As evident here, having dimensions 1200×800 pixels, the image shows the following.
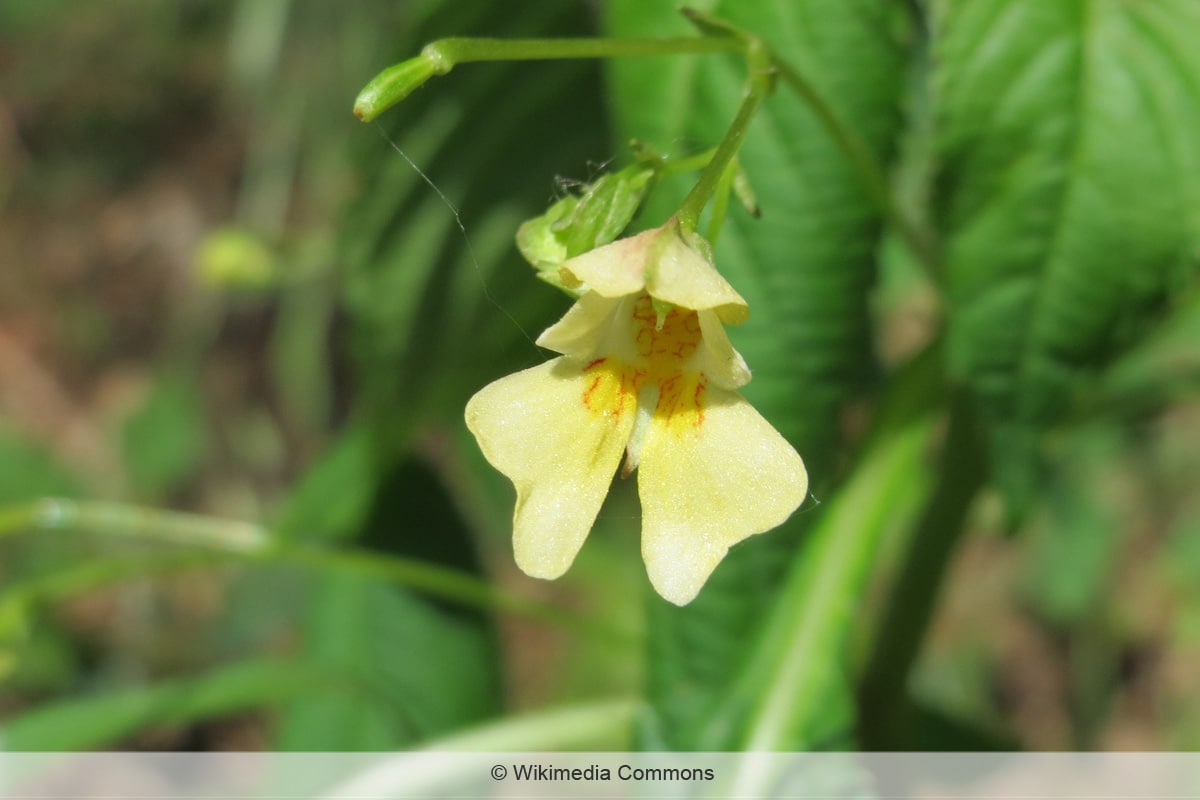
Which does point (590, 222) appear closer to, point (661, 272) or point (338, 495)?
point (661, 272)

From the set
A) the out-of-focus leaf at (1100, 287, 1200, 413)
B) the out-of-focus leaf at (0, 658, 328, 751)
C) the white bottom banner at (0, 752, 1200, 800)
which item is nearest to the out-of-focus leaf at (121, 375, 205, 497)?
the white bottom banner at (0, 752, 1200, 800)

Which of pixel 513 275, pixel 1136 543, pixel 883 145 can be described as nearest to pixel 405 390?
pixel 513 275

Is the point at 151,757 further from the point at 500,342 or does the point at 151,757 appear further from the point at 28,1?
the point at 28,1

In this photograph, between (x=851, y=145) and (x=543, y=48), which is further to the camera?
(x=851, y=145)

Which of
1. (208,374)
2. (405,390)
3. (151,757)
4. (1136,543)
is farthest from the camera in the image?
(208,374)

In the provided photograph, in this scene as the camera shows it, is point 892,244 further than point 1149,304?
Yes

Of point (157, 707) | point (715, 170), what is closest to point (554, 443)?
point (715, 170)

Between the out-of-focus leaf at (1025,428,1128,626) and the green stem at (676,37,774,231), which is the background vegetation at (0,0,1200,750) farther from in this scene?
the green stem at (676,37,774,231)
